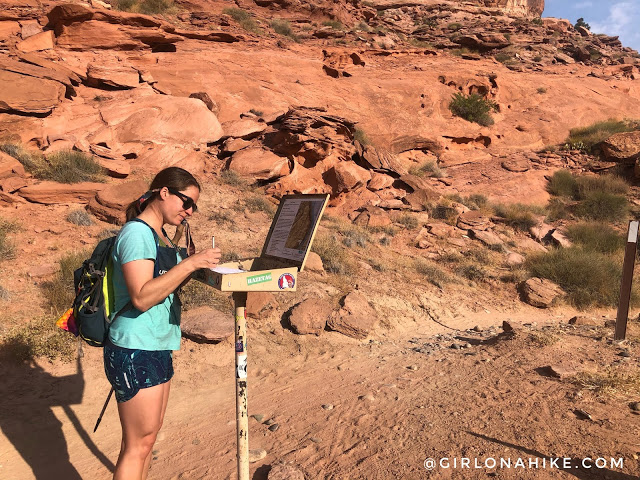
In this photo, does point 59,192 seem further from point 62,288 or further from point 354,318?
point 354,318

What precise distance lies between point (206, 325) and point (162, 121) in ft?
27.6

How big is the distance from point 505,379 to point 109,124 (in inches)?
443

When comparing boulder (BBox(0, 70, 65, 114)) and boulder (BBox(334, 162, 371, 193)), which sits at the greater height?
boulder (BBox(0, 70, 65, 114))

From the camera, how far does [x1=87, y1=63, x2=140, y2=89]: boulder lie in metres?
12.2

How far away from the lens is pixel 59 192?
7.68 meters

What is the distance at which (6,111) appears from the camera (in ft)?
31.1

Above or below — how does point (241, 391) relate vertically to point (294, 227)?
below

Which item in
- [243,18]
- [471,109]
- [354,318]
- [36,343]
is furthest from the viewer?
[243,18]

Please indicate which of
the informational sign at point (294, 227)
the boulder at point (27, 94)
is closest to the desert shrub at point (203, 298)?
the informational sign at point (294, 227)

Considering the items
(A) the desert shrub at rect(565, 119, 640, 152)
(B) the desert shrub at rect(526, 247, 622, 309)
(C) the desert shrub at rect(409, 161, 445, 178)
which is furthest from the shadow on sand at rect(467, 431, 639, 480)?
(A) the desert shrub at rect(565, 119, 640, 152)

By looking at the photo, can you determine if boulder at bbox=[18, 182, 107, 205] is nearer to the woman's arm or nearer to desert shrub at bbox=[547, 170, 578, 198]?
the woman's arm

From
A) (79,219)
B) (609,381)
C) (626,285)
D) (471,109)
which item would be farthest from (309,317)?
(471,109)

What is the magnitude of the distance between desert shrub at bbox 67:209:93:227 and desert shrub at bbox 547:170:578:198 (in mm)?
15478

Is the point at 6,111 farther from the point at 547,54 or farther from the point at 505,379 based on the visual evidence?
the point at 547,54
